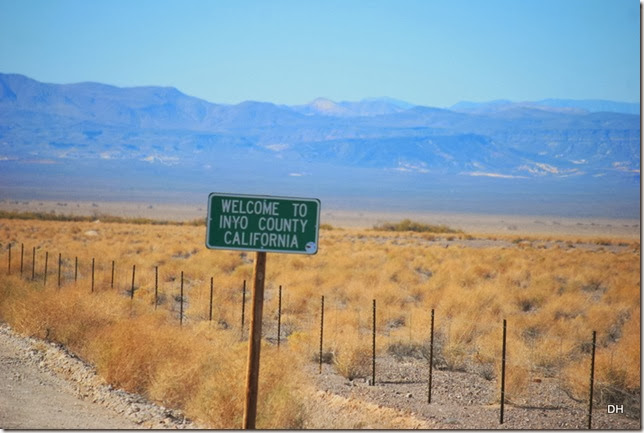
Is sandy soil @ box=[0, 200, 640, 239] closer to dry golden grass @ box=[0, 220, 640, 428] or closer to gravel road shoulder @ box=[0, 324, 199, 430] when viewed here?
dry golden grass @ box=[0, 220, 640, 428]

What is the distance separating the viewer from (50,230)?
56.0 metres

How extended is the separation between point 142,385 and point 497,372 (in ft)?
20.4

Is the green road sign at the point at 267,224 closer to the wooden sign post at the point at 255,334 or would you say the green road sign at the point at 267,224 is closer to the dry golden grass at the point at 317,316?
the wooden sign post at the point at 255,334

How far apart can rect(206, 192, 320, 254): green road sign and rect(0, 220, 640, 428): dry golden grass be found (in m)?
3.39

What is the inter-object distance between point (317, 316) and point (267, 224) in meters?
13.2

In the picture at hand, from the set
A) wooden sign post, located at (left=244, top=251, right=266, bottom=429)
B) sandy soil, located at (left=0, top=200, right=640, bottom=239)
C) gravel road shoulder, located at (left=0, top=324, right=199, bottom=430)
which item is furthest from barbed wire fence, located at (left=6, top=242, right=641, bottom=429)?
sandy soil, located at (left=0, top=200, right=640, bottom=239)

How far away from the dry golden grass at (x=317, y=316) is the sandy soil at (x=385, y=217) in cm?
6128

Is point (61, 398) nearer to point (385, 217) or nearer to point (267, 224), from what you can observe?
point (267, 224)

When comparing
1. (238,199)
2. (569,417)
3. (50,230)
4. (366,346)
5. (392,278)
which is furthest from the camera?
(50,230)

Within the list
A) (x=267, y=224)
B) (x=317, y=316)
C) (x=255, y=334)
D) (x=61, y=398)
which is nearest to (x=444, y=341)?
(x=317, y=316)

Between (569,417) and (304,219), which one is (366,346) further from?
(304,219)

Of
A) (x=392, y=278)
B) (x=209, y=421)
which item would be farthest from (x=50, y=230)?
(x=209, y=421)

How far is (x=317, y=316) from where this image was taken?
21594 millimetres

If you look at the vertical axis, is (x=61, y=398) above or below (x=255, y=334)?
below
